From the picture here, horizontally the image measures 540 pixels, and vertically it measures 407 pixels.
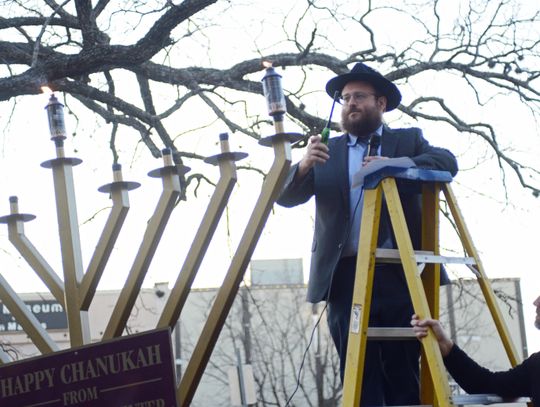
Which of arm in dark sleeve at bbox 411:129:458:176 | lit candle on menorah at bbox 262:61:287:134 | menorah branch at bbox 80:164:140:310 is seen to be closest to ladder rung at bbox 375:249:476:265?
arm in dark sleeve at bbox 411:129:458:176

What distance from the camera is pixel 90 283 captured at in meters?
4.47

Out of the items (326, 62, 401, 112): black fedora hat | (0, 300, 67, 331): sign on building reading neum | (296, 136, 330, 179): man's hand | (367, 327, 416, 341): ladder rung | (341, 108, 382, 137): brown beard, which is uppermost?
(326, 62, 401, 112): black fedora hat

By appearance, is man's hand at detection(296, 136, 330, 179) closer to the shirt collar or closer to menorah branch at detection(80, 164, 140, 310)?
the shirt collar

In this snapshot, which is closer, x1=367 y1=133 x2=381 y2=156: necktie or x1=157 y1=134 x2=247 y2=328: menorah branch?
x1=367 y1=133 x2=381 y2=156: necktie

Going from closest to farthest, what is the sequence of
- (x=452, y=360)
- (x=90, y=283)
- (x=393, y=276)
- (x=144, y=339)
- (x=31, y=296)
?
1. (x=452, y=360)
2. (x=393, y=276)
3. (x=144, y=339)
4. (x=90, y=283)
5. (x=31, y=296)

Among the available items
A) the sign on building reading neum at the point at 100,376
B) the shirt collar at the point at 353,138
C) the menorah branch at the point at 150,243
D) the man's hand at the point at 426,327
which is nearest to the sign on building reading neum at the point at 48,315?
the menorah branch at the point at 150,243

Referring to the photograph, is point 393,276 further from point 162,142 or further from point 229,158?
point 162,142

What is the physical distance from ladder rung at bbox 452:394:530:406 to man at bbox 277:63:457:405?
0.29m

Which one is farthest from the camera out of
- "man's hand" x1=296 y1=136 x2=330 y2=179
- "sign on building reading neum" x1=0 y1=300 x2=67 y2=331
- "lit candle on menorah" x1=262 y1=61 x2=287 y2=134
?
"sign on building reading neum" x1=0 y1=300 x2=67 y2=331

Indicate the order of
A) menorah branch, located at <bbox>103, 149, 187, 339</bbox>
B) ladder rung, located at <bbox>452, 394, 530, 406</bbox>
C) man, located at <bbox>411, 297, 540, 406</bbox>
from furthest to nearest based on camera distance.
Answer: menorah branch, located at <bbox>103, 149, 187, 339</bbox>, man, located at <bbox>411, 297, 540, 406</bbox>, ladder rung, located at <bbox>452, 394, 530, 406</bbox>

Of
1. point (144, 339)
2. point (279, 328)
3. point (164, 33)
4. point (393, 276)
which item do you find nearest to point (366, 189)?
point (393, 276)

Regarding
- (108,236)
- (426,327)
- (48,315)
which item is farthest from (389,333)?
(48,315)

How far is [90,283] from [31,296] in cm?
1131

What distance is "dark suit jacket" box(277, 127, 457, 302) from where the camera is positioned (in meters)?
3.43
